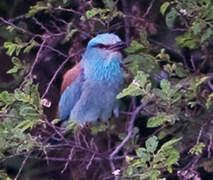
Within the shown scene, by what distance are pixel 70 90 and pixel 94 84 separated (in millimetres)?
179

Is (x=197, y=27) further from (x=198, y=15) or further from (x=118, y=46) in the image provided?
(x=118, y=46)

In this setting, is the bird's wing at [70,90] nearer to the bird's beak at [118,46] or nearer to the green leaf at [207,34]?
the bird's beak at [118,46]

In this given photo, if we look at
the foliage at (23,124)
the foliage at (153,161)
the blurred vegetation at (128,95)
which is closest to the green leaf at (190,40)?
the blurred vegetation at (128,95)

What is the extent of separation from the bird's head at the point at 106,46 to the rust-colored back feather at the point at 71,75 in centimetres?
17

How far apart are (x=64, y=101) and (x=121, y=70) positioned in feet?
1.51

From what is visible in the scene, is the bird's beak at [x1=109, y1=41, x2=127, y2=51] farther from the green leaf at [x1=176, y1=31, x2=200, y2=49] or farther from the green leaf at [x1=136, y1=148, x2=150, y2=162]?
the green leaf at [x1=136, y1=148, x2=150, y2=162]

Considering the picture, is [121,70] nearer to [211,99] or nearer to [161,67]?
[161,67]

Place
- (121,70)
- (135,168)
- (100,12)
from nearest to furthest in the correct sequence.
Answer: (135,168)
(100,12)
(121,70)

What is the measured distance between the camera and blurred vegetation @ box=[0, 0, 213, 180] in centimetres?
288

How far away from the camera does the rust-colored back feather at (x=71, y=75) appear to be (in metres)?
3.99

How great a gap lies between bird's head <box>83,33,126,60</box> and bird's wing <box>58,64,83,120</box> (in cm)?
19

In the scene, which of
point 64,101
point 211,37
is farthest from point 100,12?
point 64,101

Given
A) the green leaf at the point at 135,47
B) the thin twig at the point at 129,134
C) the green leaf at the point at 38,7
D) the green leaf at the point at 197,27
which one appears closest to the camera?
the green leaf at the point at 197,27

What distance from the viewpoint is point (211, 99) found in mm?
3098
